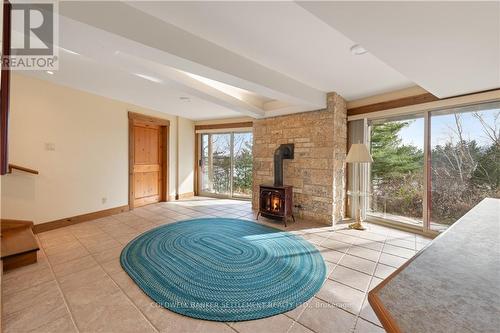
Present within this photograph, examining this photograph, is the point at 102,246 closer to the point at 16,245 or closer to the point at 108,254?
the point at 108,254

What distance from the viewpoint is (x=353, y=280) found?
2.20 m

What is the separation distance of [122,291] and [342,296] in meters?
2.05

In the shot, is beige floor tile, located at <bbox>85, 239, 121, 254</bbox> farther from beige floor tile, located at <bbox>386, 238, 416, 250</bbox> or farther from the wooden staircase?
beige floor tile, located at <bbox>386, 238, 416, 250</bbox>

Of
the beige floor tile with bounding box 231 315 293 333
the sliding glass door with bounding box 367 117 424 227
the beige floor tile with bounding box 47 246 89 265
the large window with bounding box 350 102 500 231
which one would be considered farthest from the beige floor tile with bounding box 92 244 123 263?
the sliding glass door with bounding box 367 117 424 227

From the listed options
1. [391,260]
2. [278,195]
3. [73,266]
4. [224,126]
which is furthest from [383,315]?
[224,126]

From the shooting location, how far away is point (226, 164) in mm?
6617

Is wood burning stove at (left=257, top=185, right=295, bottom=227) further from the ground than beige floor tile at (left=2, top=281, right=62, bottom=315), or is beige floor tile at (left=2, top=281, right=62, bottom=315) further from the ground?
wood burning stove at (left=257, top=185, right=295, bottom=227)

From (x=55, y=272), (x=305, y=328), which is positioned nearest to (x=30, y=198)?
(x=55, y=272)

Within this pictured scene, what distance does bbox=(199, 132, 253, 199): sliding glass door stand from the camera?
6.32m

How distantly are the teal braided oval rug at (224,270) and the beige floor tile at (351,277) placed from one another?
143 millimetres

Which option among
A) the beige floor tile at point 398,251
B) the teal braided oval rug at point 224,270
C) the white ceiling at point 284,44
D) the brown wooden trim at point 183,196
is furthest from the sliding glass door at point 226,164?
the beige floor tile at point 398,251

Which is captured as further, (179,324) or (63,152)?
(63,152)

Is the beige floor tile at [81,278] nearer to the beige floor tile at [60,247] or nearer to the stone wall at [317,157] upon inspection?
the beige floor tile at [60,247]

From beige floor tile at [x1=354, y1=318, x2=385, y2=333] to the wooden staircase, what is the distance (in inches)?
131
